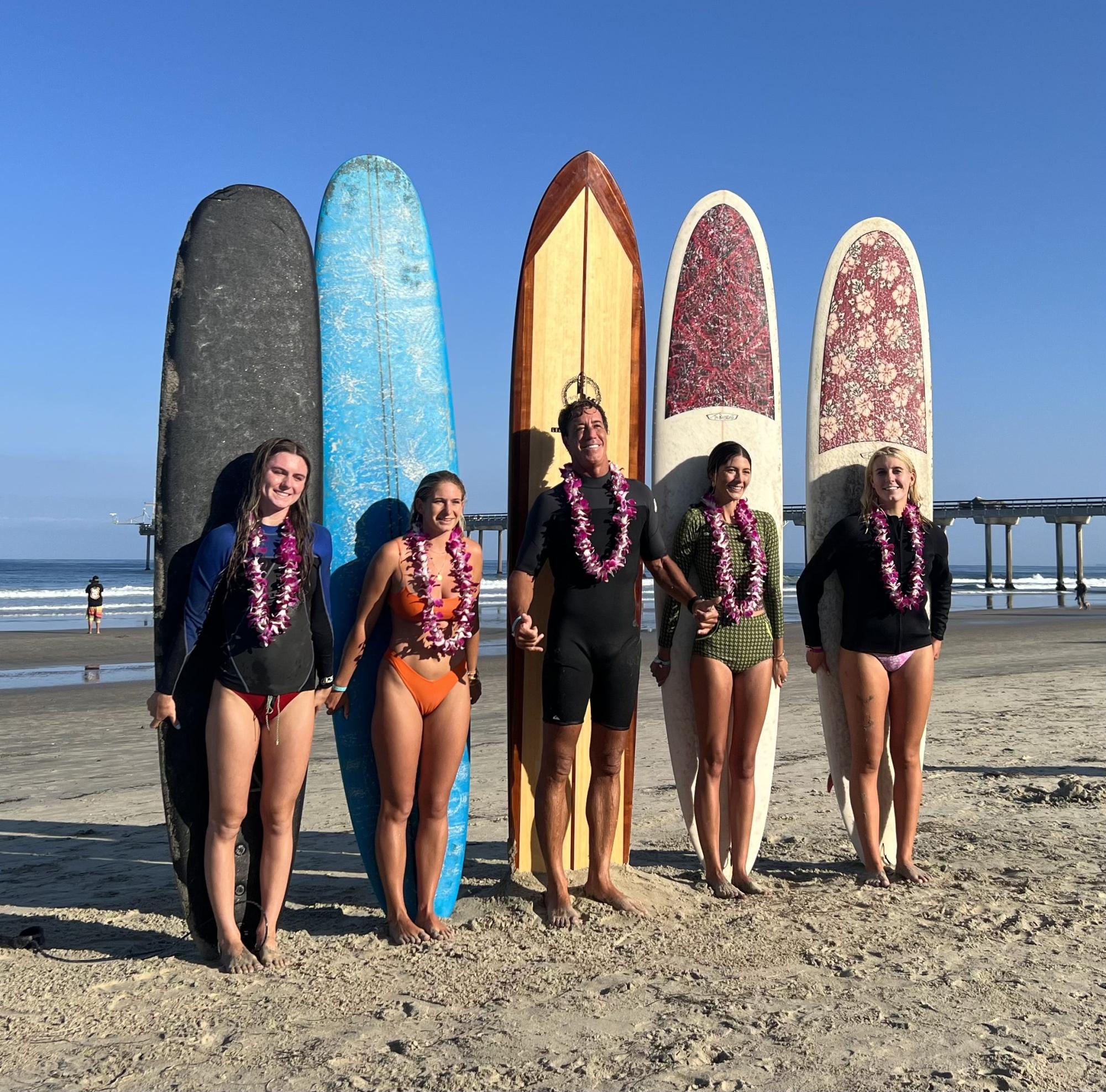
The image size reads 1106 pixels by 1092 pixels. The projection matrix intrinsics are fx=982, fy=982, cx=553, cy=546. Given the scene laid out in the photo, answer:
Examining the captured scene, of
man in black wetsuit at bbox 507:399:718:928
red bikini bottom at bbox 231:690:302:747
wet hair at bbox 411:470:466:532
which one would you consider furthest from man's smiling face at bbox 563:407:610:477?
red bikini bottom at bbox 231:690:302:747

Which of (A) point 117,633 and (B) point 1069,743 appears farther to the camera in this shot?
(A) point 117,633

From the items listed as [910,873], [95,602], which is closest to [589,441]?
[910,873]

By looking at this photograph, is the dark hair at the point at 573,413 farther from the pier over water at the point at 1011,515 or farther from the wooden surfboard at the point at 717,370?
the pier over water at the point at 1011,515

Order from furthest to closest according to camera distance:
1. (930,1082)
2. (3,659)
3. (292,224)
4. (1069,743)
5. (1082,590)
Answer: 1. (1082,590)
2. (3,659)
3. (1069,743)
4. (292,224)
5. (930,1082)

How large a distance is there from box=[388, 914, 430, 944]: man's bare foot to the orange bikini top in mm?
955

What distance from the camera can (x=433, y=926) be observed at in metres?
3.16

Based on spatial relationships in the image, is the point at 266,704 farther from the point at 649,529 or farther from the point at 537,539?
the point at 649,529

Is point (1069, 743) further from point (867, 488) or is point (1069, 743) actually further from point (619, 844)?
point (619, 844)

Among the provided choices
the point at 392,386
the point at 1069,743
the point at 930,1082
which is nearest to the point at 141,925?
the point at 392,386

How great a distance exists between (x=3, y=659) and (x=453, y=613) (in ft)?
43.4

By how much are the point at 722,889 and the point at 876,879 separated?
588 mm

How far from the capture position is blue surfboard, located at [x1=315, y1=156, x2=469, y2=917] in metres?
3.58

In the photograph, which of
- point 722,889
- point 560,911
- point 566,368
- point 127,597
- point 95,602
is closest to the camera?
point 560,911

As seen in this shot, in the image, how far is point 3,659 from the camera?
14.0m
